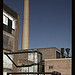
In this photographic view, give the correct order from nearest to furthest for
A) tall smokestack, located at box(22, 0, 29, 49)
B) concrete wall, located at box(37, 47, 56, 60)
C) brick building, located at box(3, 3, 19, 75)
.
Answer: brick building, located at box(3, 3, 19, 75) → concrete wall, located at box(37, 47, 56, 60) → tall smokestack, located at box(22, 0, 29, 49)

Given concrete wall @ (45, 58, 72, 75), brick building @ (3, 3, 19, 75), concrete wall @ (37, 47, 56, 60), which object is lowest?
concrete wall @ (45, 58, 72, 75)

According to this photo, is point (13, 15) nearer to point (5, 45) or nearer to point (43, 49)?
point (5, 45)

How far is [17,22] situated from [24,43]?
11.2 metres

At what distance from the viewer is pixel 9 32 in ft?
53.3

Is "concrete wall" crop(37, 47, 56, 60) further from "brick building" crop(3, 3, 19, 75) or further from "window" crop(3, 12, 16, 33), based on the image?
"window" crop(3, 12, 16, 33)

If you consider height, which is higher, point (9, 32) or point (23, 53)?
point (9, 32)

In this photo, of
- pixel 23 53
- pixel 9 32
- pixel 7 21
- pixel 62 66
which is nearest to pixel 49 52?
pixel 62 66

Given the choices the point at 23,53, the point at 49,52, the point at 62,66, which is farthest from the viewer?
the point at 49,52

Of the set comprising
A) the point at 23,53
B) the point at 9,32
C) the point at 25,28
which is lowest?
the point at 23,53

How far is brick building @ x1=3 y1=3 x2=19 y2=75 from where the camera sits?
595 inches

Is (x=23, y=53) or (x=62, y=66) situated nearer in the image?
(x=23, y=53)

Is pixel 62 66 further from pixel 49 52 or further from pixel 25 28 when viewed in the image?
pixel 25 28

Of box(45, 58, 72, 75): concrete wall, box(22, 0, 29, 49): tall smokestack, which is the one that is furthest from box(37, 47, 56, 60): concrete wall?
box(22, 0, 29, 49): tall smokestack

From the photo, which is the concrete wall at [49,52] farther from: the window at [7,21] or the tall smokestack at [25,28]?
the window at [7,21]
